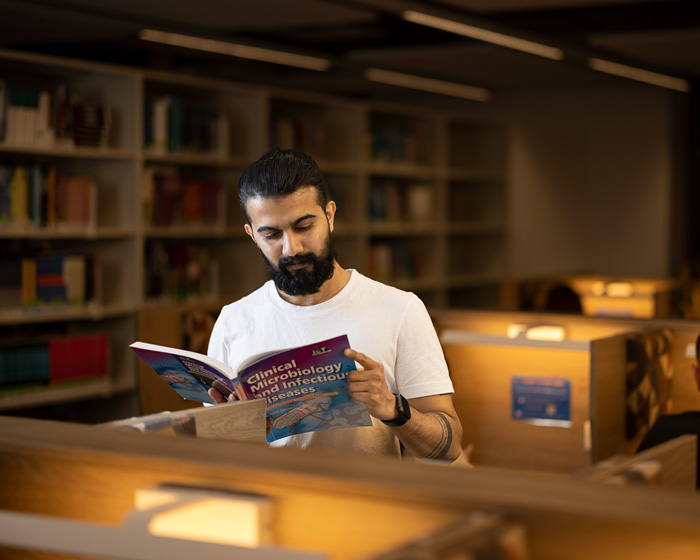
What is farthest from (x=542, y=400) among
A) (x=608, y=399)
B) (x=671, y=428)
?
(x=671, y=428)

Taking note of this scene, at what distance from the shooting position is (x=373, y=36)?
7727mm

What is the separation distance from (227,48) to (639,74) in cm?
375

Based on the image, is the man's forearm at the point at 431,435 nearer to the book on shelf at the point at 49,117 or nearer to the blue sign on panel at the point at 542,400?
the blue sign on panel at the point at 542,400

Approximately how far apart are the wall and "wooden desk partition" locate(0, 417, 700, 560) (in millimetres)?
8498

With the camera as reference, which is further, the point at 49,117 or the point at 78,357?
the point at 78,357

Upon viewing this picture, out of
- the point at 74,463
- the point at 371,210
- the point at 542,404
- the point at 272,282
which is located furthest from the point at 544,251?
the point at 74,463

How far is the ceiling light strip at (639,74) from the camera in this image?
6.91m

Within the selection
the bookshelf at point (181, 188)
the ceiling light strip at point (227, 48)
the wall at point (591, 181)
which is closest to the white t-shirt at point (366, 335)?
the bookshelf at point (181, 188)

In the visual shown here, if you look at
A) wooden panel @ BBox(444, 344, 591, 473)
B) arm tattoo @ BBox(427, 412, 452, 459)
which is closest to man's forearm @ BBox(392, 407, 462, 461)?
arm tattoo @ BBox(427, 412, 452, 459)

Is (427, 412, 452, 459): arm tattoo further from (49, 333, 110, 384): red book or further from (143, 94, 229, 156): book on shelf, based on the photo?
(143, 94, 229, 156): book on shelf

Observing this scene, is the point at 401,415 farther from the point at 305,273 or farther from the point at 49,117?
the point at 49,117

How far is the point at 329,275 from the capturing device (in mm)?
2004

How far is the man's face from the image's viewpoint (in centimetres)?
198

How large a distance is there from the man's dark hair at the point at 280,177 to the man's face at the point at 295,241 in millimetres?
15
